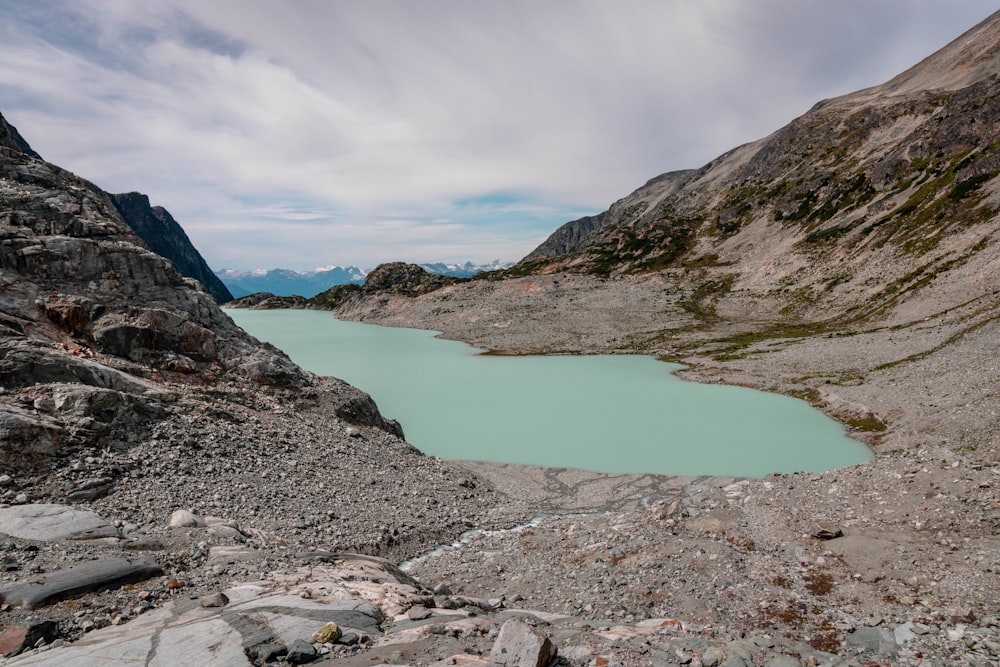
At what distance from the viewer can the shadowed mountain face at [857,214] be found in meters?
76.8

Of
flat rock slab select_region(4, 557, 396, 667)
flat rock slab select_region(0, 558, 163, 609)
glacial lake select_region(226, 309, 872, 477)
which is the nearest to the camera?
flat rock slab select_region(4, 557, 396, 667)

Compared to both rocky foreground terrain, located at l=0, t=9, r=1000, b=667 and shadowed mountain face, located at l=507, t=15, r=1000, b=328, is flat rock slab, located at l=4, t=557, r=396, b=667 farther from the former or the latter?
shadowed mountain face, located at l=507, t=15, r=1000, b=328

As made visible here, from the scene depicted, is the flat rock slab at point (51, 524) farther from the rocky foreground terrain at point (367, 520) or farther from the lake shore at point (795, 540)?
the lake shore at point (795, 540)

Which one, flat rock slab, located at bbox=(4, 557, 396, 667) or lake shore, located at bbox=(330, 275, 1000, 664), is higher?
flat rock slab, located at bbox=(4, 557, 396, 667)

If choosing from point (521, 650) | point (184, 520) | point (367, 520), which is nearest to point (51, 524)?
point (184, 520)

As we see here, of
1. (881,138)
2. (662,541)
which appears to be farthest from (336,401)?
(881,138)

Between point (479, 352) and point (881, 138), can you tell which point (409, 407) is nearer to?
point (479, 352)

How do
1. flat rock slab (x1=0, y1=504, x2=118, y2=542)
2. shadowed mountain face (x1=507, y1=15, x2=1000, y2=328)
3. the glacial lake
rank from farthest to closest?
shadowed mountain face (x1=507, y1=15, x2=1000, y2=328)
the glacial lake
flat rock slab (x1=0, y1=504, x2=118, y2=542)

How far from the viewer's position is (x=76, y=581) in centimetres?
1067

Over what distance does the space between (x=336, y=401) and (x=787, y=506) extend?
2419 cm

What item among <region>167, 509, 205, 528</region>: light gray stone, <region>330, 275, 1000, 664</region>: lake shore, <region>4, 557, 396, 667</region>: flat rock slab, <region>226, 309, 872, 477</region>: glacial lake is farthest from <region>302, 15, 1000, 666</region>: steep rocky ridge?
<region>167, 509, 205, 528</region>: light gray stone

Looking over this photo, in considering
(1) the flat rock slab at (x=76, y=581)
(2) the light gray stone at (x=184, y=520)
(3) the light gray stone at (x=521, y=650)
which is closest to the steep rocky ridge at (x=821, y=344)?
(3) the light gray stone at (x=521, y=650)

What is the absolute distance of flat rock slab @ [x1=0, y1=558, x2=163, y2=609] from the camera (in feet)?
32.6

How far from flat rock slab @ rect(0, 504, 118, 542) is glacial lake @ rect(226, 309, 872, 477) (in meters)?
23.0
